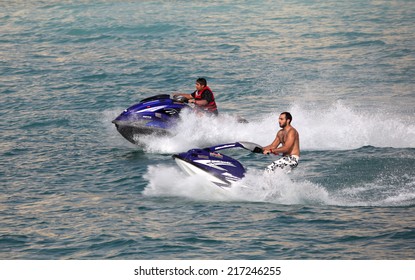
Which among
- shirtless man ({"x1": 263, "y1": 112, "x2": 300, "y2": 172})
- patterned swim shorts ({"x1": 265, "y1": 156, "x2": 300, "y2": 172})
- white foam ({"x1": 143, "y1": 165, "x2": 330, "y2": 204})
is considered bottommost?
white foam ({"x1": 143, "y1": 165, "x2": 330, "y2": 204})

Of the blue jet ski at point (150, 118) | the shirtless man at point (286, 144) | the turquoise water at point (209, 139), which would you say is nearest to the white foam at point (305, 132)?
the turquoise water at point (209, 139)

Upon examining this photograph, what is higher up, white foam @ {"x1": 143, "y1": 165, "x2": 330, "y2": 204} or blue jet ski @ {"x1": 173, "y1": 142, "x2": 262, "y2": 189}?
blue jet ski @ {"x1": 173, "y1": 142, "x2": 262, "y2": 189}

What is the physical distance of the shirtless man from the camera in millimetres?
16953

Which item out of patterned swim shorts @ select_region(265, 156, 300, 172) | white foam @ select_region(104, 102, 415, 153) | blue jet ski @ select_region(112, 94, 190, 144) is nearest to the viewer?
patterned swim shorts @ select_region(265, 156, 300, 172)

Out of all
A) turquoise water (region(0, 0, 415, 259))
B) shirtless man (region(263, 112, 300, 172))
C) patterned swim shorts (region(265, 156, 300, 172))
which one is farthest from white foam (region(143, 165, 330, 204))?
shirtless man (region(263, 112, 300, 172))

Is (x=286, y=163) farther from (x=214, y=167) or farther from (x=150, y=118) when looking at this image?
(x=150, y=118)

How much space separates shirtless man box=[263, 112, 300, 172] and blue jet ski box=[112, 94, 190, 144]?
4.83m

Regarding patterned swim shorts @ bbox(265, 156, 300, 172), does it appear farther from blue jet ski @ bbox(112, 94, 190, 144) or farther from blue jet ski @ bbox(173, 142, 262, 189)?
blue jet ski @ bbox(112, 94, 190, 144)

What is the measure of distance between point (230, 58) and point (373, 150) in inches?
607

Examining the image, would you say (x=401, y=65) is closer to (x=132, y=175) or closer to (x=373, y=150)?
(x=373, y=150)

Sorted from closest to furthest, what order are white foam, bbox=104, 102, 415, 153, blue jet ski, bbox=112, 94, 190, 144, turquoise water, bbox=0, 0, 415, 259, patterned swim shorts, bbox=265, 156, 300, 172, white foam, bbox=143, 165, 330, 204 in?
turquoise water, bbox=0, 0, 415, 259 < white foam, bbox=143, 165, 330, 204 < patterned swim shorts, bbox=265, 156, 300, 172 < blue jet ski, bbox=112, 94, 190, 144 < white foam, bbox=104, 102, 415, 153
